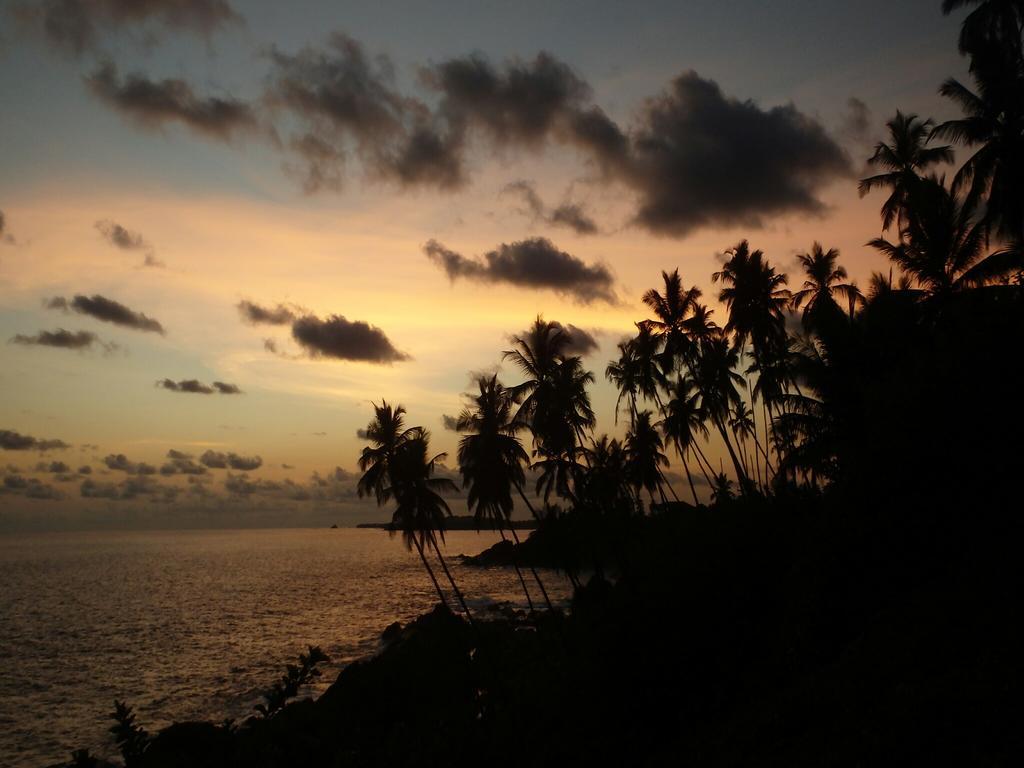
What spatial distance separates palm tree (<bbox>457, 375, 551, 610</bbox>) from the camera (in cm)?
3422

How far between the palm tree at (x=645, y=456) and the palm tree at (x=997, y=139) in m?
34.9

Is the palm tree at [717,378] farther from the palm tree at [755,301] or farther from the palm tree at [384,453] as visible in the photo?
the palm tree at [384,453]

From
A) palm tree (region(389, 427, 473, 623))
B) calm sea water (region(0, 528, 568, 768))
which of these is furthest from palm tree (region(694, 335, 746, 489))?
calm sea water (region(0, 528, 568, 768))

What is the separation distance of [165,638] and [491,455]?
38.9 meters

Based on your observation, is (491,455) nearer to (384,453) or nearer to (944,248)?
(384,453)

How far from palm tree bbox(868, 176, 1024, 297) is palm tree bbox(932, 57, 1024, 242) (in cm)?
71

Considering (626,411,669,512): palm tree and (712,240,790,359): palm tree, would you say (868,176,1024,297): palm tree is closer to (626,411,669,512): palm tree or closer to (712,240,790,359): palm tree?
(712,240,790,359): palm tree

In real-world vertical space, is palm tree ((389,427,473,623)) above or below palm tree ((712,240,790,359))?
below

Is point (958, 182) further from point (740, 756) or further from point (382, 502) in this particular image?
point (382, 502)

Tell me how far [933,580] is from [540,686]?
1163cm

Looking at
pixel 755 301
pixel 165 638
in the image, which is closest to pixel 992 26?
pixel 755 301

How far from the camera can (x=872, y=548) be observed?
51.0 ft

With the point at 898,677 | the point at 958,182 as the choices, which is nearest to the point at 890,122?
the point at 958,182

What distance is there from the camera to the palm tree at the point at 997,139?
79.1ft
